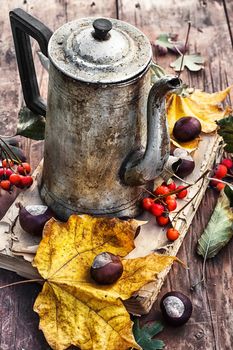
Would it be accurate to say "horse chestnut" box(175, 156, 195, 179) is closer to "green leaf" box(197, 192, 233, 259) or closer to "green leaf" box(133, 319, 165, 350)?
"green leaf" box(197, 192, 233, 259)

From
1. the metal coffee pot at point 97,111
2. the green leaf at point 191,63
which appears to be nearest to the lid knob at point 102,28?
the metal coffee pot at point 97,111

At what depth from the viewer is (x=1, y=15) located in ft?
5.33

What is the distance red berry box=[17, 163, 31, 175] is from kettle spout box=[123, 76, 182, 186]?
245 mm

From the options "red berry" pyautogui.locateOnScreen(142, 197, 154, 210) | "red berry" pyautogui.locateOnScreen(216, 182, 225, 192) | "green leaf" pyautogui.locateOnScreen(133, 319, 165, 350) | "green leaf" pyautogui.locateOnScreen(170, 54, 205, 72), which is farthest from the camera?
"green leaf" pyautogui.locateOnScreen(170, 54, 205, 72)

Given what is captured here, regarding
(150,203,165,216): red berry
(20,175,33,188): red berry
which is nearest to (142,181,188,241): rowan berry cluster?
(150,203,165,216): red berry

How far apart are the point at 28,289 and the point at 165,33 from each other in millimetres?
763

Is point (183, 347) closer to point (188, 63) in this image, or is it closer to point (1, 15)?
point (188, 63)

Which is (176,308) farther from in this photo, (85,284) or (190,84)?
(190,84)

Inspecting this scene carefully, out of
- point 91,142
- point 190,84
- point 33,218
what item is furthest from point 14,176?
point 190,84

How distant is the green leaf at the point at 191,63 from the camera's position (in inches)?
59.8

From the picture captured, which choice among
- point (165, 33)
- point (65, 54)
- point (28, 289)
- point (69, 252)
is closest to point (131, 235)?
point (69, 252)

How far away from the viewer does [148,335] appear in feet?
3.55

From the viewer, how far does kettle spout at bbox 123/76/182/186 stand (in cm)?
97

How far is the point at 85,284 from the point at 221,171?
0.40 metres
